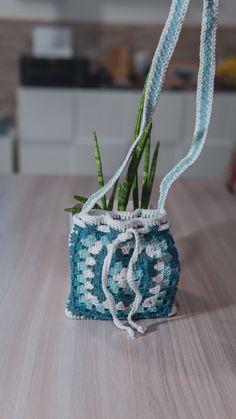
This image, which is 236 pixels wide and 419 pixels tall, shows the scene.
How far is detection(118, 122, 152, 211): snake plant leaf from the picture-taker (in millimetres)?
662

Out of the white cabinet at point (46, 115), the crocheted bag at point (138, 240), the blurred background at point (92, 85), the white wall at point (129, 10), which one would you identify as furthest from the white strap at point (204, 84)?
the white wall at point (129, 10)

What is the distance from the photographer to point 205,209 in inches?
46.6

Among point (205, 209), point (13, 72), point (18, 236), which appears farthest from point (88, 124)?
point (18, 236)

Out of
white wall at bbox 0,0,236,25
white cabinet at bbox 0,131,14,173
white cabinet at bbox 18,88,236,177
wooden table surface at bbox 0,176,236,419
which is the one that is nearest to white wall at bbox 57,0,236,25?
white wall at bbox 0,0,236,25

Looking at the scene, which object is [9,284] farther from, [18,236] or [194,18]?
[194,18]

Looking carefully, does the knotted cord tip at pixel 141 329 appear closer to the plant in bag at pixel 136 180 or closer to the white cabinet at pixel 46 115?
the plant in bag at pixel 136 180

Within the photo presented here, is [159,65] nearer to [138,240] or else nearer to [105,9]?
[138,240]

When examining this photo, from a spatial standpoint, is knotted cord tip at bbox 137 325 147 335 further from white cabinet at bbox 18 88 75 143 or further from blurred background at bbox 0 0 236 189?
white cabinet at bbox 18 88 75 143

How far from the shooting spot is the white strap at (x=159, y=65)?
60cm

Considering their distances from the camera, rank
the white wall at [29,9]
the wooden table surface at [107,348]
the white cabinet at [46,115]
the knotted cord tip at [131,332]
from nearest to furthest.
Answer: the wooden table surface at [107,348] → the knotted cord tip at [131,332] → the white cabinet at [46,115] → the white wall at [29,9]

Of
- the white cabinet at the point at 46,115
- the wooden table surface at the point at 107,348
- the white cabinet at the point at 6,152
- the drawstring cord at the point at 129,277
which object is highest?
the drawstring cord at the point at 129,277

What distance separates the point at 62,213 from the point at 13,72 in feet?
7.24

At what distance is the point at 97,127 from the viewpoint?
9.20 ft

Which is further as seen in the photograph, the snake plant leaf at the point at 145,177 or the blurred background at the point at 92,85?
the blurred background at the point at 92,85
